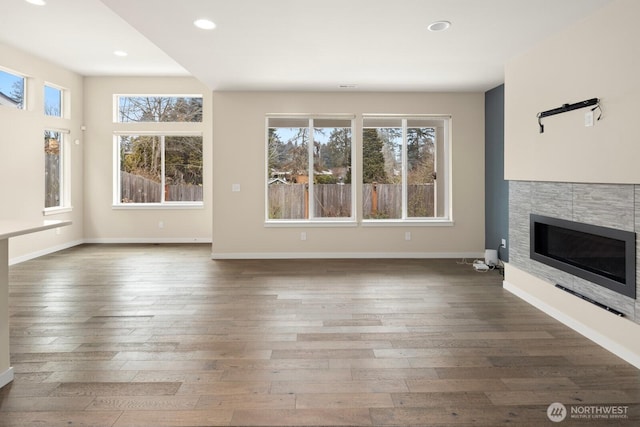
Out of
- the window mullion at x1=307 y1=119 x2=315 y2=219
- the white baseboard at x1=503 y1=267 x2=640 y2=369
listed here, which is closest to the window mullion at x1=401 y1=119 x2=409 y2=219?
the window mullion at x1=307 y1=119 x2=315 y2=219

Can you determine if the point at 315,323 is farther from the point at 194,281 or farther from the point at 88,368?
the point at 194,281

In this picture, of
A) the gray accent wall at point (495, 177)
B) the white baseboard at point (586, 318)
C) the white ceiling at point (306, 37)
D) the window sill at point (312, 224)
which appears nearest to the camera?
the white baseboard at point (586, 318)

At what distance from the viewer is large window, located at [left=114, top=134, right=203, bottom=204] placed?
25.8 ft

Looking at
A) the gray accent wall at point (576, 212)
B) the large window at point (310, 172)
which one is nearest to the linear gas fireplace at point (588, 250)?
the gray accent wall at point (576, 212)

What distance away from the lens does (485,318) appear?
3518 millimetres

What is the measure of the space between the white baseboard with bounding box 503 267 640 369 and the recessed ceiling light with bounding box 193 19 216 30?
3786mm

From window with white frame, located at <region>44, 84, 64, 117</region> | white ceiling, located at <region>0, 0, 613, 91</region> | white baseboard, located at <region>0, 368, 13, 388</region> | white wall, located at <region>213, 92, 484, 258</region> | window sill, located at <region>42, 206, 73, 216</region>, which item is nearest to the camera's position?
white baseboard, located at <region>0, 368, 13, 388</region>

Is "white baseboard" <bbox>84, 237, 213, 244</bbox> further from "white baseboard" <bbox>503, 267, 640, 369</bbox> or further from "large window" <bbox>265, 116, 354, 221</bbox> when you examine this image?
"white baseboard" <bbox>503, 267, 640, 369</bbox>

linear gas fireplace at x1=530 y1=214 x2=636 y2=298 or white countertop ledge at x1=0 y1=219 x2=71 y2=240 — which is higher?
white countertop ledge at x1=0 y1=219 x2=71 y2=240

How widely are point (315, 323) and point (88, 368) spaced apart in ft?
5.39

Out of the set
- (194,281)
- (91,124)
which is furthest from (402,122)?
(91,124)

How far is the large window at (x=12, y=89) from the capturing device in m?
5.84

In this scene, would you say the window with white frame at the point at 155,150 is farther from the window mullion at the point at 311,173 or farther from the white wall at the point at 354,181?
the window mullion at the point at 311,173

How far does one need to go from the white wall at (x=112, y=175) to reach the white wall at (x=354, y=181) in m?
1.61
